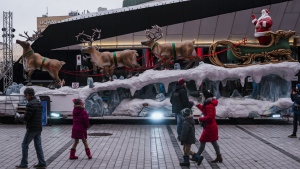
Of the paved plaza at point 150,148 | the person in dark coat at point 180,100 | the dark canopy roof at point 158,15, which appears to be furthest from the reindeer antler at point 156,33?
the dark canopy roof at point 158,15

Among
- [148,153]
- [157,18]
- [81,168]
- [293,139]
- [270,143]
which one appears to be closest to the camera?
[81,168]

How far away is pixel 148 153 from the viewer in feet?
34.7

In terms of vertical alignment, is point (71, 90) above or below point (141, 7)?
below

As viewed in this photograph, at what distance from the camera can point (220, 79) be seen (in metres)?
17.4

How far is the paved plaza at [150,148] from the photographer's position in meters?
9.25

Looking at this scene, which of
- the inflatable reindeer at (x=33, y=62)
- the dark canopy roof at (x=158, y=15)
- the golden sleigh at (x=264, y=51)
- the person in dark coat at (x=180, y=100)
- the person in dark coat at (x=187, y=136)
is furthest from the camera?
the dark canopy roof at (x=158, y=15)

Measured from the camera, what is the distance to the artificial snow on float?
1711cm

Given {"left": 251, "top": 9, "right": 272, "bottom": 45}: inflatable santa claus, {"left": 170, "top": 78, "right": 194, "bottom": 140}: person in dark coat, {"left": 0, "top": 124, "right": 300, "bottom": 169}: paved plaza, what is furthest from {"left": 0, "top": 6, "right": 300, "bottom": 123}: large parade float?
{"left": 170, "top": 78, "right": 194, "bottom": 140}: person in dark coat

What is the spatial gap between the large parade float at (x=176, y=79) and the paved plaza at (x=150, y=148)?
1.19 metres

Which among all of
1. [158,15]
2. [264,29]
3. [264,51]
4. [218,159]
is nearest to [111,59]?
[264,51]

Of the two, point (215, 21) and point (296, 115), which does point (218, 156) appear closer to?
point (296, 115)

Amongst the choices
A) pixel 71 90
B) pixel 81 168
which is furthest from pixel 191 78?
pixel 81 168

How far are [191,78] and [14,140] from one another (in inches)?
294

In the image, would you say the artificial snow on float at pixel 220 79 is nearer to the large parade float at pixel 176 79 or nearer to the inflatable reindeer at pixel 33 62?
→ the large parade float at pixel 176 79
